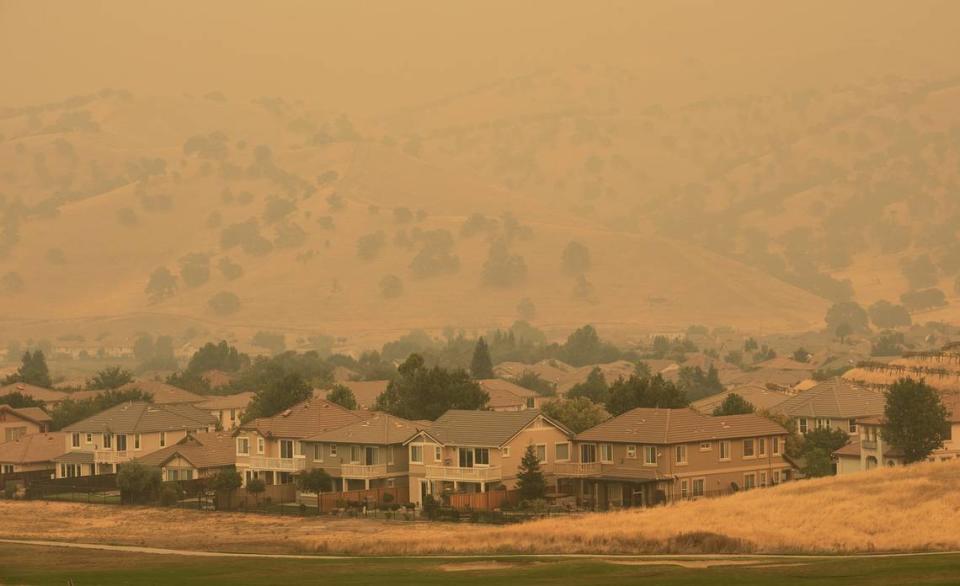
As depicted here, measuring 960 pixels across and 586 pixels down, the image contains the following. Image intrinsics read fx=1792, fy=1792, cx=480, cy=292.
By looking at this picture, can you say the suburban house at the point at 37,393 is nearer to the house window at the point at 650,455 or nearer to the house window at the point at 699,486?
the house window at the point at 650,455

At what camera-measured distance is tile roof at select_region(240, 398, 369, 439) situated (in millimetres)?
111125

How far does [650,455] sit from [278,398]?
3935 cm

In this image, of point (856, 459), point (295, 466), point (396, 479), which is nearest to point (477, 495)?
point (396, 479)

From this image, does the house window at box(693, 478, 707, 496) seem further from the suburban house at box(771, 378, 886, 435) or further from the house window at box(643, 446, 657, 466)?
the suburban house at box(771, 378, 886, 435)

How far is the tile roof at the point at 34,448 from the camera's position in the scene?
12688 cm

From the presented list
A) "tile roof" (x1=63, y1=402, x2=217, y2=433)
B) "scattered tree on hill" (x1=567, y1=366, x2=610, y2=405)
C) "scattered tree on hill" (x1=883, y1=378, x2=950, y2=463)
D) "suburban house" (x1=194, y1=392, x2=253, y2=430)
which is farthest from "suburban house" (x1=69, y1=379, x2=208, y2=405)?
"scattered tree on hill" (x1=883, y1=378, x2=950, y2=463)

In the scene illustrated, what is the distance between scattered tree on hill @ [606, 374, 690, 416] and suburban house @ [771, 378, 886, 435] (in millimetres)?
10918

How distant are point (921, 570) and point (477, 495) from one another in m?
41.4

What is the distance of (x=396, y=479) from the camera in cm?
10562

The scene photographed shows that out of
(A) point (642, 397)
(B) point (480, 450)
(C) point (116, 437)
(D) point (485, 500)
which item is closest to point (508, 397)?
(C) point (116, 437)

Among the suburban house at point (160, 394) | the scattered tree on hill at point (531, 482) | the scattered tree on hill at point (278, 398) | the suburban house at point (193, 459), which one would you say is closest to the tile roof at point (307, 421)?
the suburban house at point (193, 459)

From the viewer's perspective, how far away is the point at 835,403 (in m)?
125

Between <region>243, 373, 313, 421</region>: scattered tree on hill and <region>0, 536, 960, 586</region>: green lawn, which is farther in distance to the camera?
<region>243, 373, 313, 421</region>: scattered tree on hill

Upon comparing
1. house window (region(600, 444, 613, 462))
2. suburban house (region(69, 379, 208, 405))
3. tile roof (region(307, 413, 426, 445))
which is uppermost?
suburban house (region(69, 379, 208, 405))
